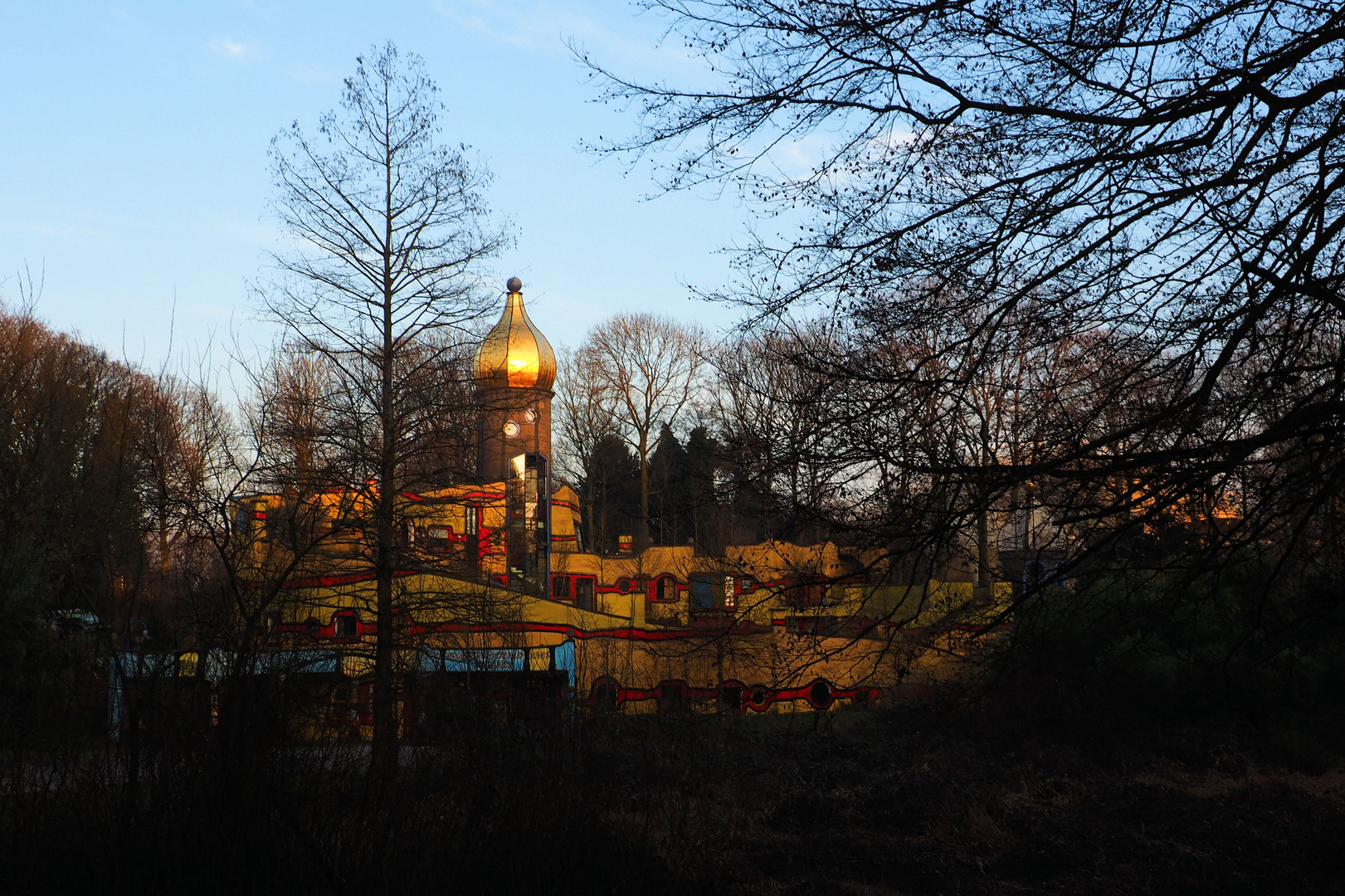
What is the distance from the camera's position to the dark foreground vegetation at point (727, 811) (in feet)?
16.7

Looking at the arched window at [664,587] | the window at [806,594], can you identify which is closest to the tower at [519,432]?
the arched window at [664,587]

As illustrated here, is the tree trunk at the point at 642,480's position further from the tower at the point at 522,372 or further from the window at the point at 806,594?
the window at the point at 806,594

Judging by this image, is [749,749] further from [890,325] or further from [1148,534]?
[890,325]

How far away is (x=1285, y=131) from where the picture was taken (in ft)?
18.1

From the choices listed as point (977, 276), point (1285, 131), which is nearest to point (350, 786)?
point (977, 276)

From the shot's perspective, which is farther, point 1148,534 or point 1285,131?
point 1148,534

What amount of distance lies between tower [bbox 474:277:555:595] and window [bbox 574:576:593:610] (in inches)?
74.5

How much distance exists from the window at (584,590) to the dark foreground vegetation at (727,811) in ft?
54.2

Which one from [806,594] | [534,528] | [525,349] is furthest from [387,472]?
[525,349]

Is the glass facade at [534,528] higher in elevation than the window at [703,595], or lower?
higher

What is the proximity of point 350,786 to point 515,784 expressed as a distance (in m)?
1.34

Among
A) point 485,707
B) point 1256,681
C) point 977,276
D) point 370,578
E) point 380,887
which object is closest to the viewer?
point 380,887

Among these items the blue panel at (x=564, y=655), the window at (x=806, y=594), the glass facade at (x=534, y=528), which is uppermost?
the glass facade at (x=534, y=528)

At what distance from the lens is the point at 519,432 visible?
3572 cm
